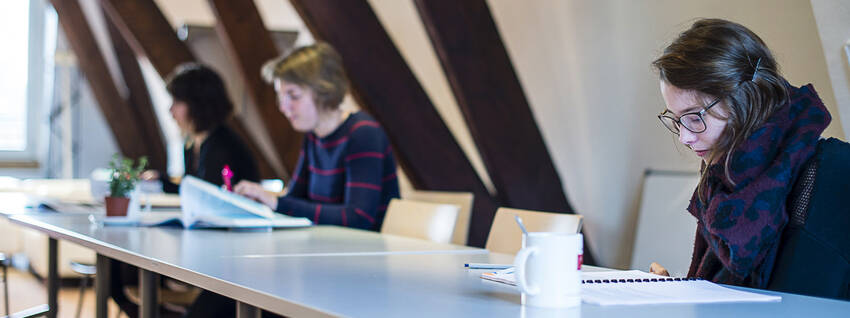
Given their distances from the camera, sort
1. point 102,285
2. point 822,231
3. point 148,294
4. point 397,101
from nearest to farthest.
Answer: point 822,231
point 148,294
point 102,285
point 397,101

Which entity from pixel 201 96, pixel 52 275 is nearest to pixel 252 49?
pixel 201 96

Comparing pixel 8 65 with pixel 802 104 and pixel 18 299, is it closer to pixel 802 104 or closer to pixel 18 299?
pixel 18 299

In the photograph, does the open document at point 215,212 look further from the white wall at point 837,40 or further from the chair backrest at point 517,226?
the white wall at point 837,40

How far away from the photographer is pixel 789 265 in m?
1.37

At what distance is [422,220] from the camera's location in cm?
246

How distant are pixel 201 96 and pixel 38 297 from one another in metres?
2.33

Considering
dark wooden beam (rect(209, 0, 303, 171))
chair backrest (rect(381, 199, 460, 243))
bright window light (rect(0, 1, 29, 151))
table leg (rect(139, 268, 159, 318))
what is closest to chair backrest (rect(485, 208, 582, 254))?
chair backrest (rect(381, 199, 460, 243))

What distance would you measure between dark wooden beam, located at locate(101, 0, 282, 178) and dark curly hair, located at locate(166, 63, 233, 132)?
280 cm

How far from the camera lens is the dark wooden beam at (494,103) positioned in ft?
11.3

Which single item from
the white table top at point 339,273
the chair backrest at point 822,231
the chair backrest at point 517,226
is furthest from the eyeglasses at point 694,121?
the chair backrest at point 517,226

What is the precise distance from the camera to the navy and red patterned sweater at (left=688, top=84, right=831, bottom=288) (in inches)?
53.5

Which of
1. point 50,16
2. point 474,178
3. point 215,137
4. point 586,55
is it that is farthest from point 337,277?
point 50,16

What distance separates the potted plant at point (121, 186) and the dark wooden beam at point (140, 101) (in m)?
5.41

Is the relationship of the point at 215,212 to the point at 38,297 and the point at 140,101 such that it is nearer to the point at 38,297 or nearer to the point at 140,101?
the point at 38,297
